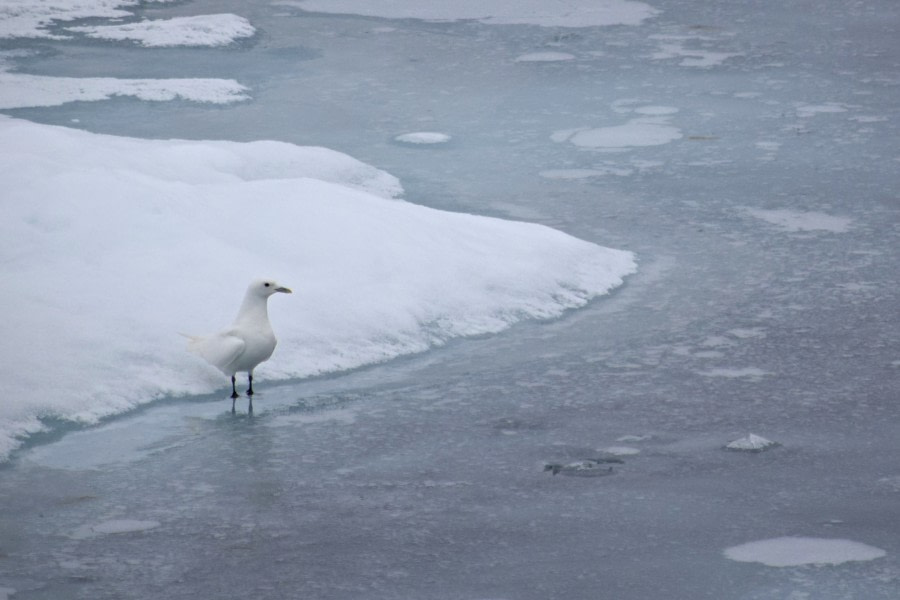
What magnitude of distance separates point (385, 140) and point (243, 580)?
5248 mm

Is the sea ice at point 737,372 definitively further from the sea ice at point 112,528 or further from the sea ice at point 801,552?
the sea ice at point 112,528

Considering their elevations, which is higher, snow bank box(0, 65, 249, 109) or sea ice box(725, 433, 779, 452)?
snow bank box(0, 65, 249, 109)

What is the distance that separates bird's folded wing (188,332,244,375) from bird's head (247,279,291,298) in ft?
0.57

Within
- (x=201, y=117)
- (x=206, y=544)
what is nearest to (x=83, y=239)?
(x=206, y=544)

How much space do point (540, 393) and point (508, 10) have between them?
7748mm

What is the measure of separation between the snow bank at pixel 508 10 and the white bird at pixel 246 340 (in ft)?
24.2

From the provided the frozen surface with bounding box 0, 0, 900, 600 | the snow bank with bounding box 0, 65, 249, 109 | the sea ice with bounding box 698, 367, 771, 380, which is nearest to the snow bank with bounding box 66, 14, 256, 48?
the snow bank with bounding box 0, 65, 249, 109

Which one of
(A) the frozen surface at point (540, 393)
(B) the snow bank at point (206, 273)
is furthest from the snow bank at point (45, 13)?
(B) the snow bank at point (206, 273)

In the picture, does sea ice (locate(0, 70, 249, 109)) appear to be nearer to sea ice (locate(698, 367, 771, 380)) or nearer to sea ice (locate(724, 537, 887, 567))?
sea ice (locate(698, 367, 771, 380))

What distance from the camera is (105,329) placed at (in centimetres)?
448

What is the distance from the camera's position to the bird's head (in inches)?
165

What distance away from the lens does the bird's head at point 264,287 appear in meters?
4.19

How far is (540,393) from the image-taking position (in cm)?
439

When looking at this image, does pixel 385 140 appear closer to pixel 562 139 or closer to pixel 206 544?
pixel 562 139
